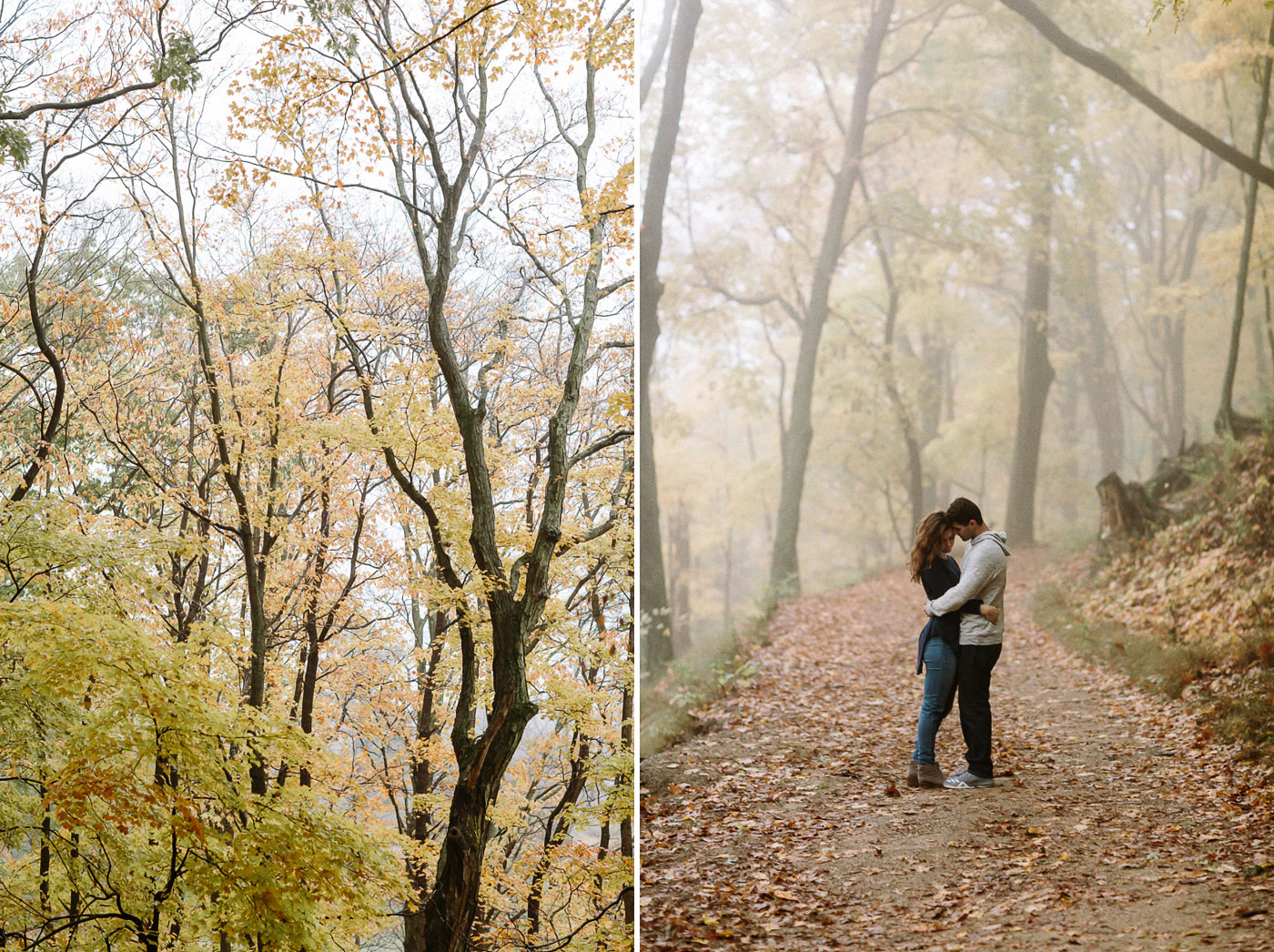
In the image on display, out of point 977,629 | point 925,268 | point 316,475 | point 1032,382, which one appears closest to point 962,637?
point 977,629

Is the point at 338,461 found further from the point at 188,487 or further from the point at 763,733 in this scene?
the point at 763,733

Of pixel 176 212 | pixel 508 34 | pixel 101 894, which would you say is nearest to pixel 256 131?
pixel 176 212

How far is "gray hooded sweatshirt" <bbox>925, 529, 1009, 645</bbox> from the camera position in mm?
2711

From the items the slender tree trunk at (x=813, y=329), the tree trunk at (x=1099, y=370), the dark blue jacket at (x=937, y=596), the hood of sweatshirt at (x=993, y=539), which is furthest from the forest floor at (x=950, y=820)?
the slender tree trunk at (x=813, y=329)

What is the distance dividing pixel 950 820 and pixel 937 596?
2.42 feet

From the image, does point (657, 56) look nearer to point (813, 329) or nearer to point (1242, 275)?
point (813, 329)

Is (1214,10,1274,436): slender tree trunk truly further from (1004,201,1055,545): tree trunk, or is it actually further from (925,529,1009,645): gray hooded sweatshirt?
(925,529,1009,645): gray hooded sweatshirt

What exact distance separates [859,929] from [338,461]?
2.68 m

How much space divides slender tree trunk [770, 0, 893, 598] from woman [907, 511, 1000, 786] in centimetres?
82

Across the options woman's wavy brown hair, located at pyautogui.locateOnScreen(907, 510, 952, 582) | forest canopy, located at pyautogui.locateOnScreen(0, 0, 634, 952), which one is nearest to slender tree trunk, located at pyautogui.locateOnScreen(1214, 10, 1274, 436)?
woman's wavy brown hair, located at pyautogui.locateOnScreen(907, 510, 952, 582)

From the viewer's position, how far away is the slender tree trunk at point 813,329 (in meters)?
3.34

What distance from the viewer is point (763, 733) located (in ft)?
9.41

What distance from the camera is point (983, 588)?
8.95 ft

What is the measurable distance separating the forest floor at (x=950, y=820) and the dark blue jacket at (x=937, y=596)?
163mm
